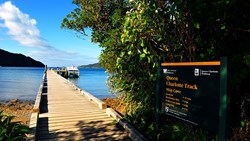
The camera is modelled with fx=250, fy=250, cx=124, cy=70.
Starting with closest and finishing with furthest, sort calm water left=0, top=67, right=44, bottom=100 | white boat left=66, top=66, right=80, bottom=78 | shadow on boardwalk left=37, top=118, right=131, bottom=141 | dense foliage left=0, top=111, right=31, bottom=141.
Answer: dense foliage left=0, top=111, right=31, bottom=141, shadow on boardwalk left=37, top=118, right=131, bottom=141, calm water left=0, top=67, right=44, bottom=100, white boat left=66, top=66, right=80, bottom=78

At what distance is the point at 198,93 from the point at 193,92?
150 millimetres

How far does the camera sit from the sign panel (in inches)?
168

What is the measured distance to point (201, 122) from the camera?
4535mm

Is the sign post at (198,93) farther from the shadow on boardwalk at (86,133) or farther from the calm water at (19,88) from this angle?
the calm water at (19,88)

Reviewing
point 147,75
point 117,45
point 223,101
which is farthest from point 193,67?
point 117,45

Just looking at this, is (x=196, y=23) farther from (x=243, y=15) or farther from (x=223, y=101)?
(x=223, y=101)

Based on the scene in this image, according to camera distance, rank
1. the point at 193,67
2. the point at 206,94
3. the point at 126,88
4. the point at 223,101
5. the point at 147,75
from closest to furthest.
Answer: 1. the point at 223,101
2. the point at 206,94
3. the point at 193,67
4. the point at 147,75
5. the point at 126,88

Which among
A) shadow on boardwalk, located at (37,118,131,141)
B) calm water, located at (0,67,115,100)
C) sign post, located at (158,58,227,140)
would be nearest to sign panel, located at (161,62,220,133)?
sign post, located at (158,58,227,140)

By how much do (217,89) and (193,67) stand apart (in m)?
0.72

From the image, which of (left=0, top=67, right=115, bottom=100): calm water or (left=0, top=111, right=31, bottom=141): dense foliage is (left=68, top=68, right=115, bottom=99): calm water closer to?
(left=0, top=67, right=115, bottom=100): calm water

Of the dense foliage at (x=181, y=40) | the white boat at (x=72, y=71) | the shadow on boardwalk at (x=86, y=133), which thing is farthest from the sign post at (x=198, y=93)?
the white boat at (x=72, y=71)

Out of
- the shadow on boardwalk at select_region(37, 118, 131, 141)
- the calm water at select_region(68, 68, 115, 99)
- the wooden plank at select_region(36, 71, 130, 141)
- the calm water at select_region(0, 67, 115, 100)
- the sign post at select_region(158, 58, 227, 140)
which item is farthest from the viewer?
the calm water at select_region(68, 68, 115, 99)

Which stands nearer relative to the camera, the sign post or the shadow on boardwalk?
the sign post

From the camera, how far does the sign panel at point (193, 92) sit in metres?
4.27
